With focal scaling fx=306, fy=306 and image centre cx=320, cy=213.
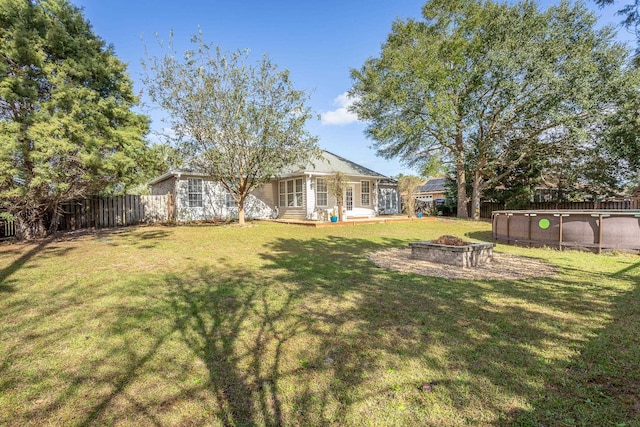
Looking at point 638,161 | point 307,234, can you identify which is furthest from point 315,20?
point 638,161

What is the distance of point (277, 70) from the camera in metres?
13.7

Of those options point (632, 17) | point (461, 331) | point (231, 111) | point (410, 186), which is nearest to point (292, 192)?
point (231, 111)

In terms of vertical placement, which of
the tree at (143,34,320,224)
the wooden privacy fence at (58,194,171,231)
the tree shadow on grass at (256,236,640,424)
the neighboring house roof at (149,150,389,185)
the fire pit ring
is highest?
the tree at (143,34,320,224)

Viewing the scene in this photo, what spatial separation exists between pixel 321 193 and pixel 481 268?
12132mm

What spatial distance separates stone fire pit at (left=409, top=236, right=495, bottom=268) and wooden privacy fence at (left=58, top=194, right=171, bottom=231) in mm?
14087

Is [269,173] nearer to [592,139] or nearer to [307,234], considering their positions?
[307,234]

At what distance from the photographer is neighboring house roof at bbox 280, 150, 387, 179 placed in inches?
667

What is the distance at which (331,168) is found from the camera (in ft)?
62.1

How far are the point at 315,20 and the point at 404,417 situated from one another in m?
14.4

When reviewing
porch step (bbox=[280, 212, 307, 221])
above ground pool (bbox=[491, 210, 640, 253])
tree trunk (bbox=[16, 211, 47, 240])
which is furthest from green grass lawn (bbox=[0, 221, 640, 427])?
porch step (bbox=[280, 212, 307, 221])

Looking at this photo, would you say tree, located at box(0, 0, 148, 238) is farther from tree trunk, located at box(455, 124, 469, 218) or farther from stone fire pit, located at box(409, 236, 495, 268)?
tree trunk, located at box(455, 124, 469, 218)

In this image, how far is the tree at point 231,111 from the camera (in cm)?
1305

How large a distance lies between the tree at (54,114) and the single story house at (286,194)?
6.40 metres

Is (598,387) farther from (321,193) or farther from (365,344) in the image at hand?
(321,193)
